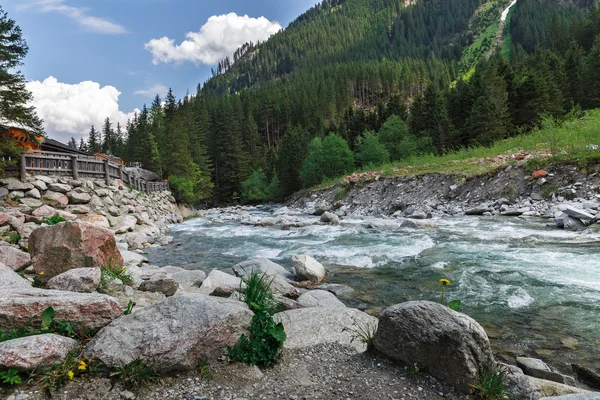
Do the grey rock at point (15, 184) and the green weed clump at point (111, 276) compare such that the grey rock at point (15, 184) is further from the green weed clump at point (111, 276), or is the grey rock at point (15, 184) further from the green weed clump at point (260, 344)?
the green weed clump at point (260, 344)

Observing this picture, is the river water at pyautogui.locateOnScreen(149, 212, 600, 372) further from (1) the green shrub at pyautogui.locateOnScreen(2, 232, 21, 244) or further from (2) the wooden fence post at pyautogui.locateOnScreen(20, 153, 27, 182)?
(2) the wooden fence post at pyautogui.locateOnScreen(20, 153, 27, 182)

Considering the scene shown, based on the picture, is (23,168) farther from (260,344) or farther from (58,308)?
(260,344)

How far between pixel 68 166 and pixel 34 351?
1809 cm

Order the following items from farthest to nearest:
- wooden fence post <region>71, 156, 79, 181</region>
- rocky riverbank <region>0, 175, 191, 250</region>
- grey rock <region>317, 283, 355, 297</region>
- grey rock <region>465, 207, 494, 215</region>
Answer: wooden fence post <region>71, 156, 79, 181</region>
grey rock <region>465, 207, 494, 215</region>
rocky riverbank <region>0, 175, 191, 250</region>
grey rock <region>317, 283, 355, 297</region>

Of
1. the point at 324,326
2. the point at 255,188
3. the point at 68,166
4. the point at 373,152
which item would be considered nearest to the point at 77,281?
the point at 324,326

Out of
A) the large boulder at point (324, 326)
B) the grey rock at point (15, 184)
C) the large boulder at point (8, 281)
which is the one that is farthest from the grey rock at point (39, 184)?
the large boulder at point (324, 326)

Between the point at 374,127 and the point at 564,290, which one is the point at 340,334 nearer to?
the point at 564,290

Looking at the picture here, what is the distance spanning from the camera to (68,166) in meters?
17.6

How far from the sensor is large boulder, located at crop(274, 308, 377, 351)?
4367 mm

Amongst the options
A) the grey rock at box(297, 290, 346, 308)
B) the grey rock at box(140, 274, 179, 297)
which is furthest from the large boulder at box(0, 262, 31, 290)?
the grey rock at box(297, 290, 346, 308)

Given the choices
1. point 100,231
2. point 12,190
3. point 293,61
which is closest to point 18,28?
point 12,190

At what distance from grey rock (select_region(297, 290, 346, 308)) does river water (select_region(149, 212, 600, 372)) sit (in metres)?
0.46

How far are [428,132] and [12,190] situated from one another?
4172cm

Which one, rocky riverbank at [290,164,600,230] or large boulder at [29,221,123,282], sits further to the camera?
rocky riverbank at [290,164,600,230]
